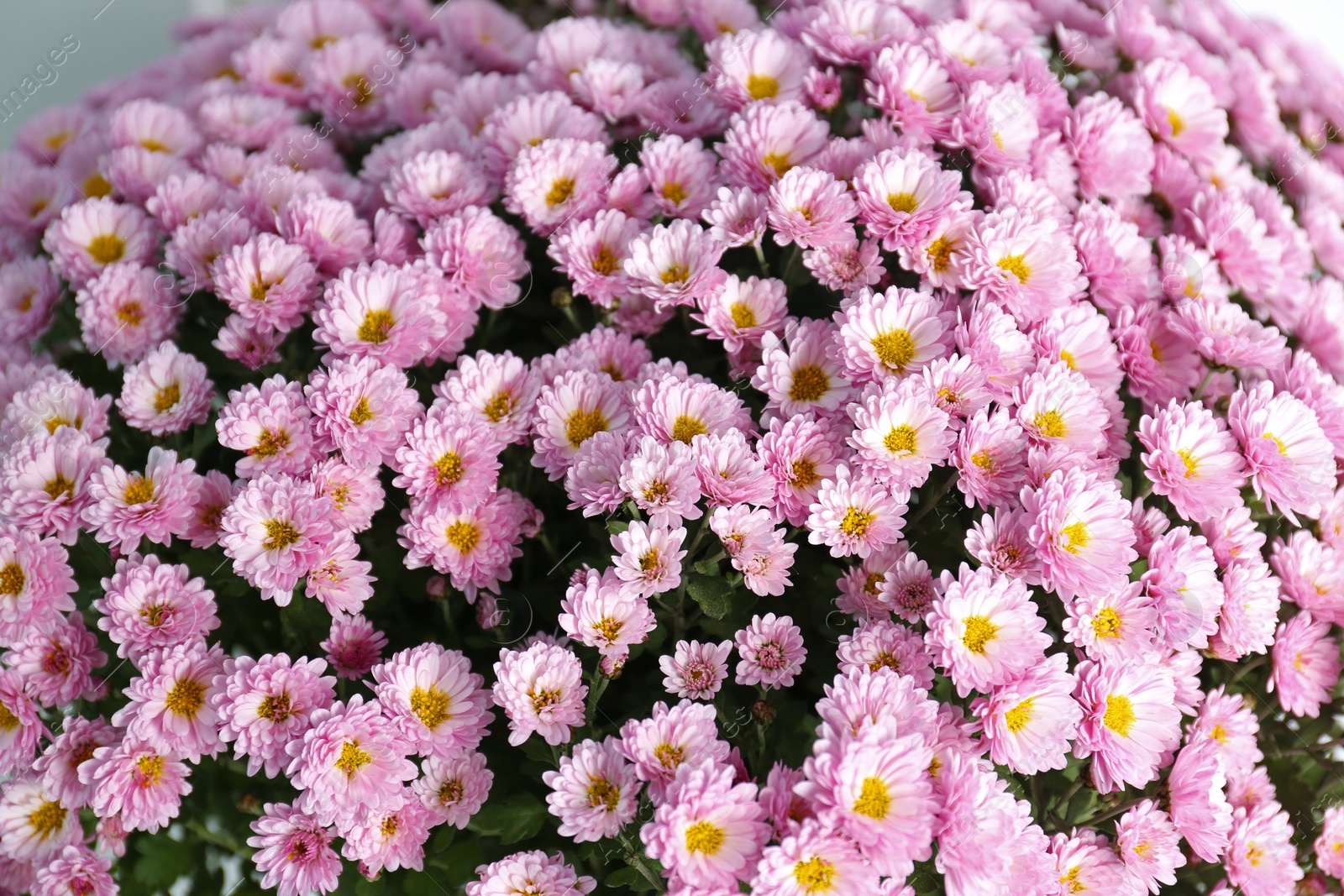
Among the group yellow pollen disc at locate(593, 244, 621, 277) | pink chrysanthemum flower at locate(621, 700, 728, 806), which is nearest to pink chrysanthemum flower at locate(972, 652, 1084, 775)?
pink chrysanthemum flower at locate(621, 700, 728, 806)

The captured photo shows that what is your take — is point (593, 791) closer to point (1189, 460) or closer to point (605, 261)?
point (605, 261)

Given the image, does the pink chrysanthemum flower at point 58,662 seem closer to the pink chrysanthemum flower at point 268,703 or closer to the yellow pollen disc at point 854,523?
the pink chrysanthemum flower at point 268,703

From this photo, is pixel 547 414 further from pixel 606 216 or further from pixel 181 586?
pixel 181 586

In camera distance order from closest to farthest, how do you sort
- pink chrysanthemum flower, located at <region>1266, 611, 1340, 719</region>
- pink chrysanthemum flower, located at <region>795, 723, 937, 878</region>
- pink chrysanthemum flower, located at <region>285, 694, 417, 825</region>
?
pink chrysanthemum flower, located at <region>795, 723, 937, 878</region> → pink chrysanthemum flower, located at <region>285, 694, 417, 825</region> → pink chrysanthemum flower, located at <region>1266, 611, 1340, 719</region>

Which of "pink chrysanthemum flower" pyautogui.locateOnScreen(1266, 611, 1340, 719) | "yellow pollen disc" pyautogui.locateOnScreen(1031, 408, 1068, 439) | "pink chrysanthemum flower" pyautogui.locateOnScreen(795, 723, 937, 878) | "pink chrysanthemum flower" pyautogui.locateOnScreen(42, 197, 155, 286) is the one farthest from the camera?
"pink chrysanthemum flower" pyautogui.locateOnScreen(42, 197, 155, 286)

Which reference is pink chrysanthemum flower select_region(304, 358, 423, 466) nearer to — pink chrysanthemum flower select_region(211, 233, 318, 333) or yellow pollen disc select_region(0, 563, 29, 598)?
pink chrysanthemum flower select_region(211, 233, 318, 333)

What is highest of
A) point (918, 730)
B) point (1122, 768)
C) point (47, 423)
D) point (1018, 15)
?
point (47, 423)

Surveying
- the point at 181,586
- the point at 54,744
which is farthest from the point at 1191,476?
the point at 54,744

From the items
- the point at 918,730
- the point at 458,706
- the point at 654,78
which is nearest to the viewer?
the point at 918,730
